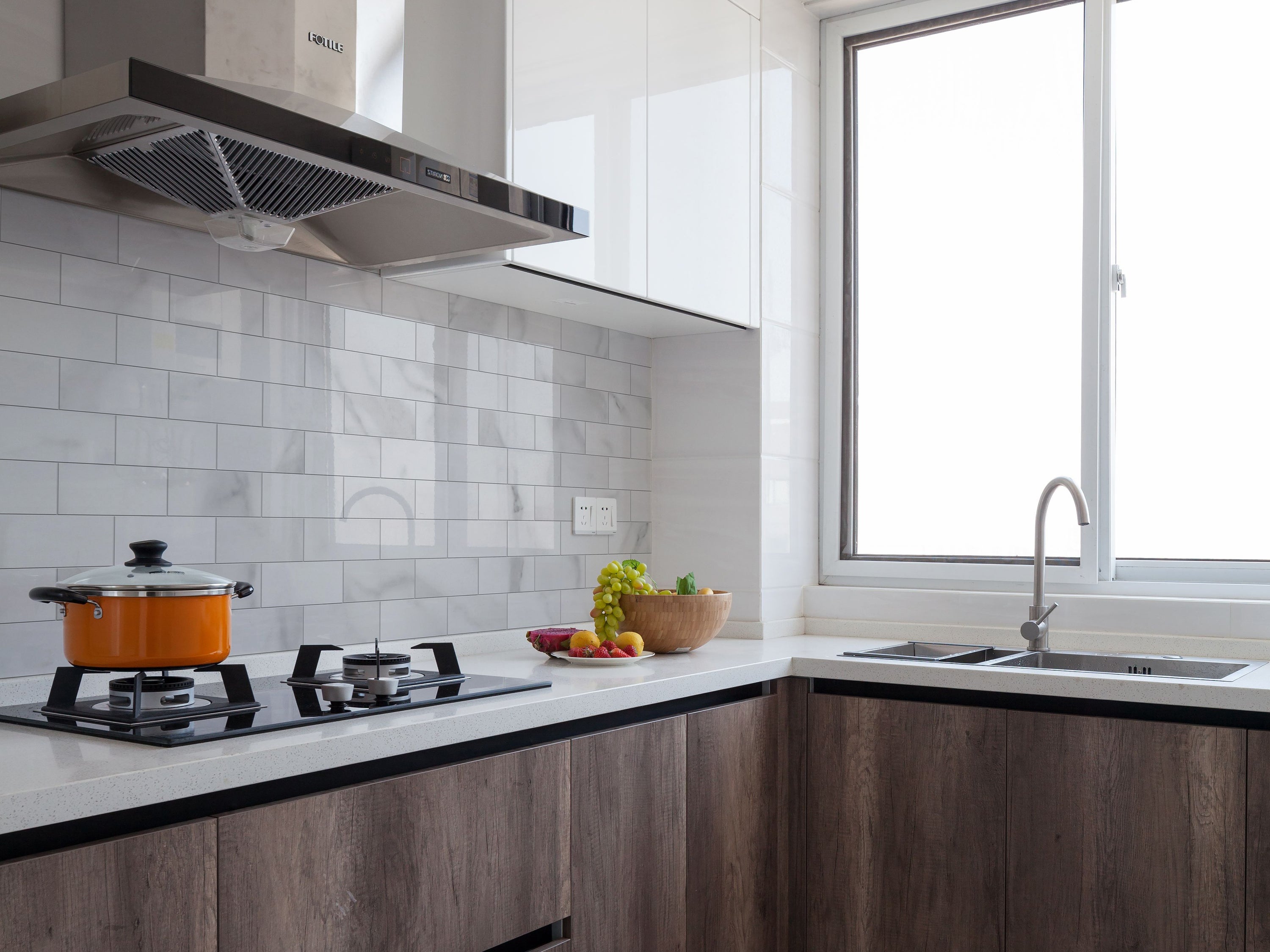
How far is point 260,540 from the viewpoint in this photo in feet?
6.84

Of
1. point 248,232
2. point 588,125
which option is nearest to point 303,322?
point 248,232

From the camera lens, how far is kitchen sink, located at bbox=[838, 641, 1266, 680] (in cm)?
247

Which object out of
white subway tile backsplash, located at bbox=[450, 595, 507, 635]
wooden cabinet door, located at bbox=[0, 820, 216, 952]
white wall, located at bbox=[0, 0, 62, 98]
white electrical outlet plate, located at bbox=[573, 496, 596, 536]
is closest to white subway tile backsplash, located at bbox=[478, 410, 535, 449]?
white electrical outlet plate, located at bbox=[573, 496, 596, 536]

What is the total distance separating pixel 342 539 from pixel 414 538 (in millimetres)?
193

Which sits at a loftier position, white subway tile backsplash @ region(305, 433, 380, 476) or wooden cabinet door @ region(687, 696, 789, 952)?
white subway tile backsplash @ region(305, 433, 380, 476)

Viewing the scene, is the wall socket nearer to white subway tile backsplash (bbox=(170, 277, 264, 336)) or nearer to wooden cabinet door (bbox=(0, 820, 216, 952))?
white subway tile backsplash (bbox=(170, 277, 264, 336))

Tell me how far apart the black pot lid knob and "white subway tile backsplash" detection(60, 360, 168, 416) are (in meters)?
0.38

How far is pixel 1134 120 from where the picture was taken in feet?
9.31

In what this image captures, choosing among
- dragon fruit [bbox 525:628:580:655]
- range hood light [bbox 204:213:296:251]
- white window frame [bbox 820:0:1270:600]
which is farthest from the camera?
white window frame [bbox 820:0:1270:600]

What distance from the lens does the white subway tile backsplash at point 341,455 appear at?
2.19m

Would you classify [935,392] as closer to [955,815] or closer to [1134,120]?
[1134,120]

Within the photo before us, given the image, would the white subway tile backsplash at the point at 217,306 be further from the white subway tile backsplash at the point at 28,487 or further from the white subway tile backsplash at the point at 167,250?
the white subway tile backsplash at the point at 28,487

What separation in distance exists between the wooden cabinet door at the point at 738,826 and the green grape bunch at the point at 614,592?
0.35 metres

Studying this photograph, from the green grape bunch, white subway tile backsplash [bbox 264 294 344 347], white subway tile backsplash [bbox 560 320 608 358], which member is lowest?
the green grape bunch
